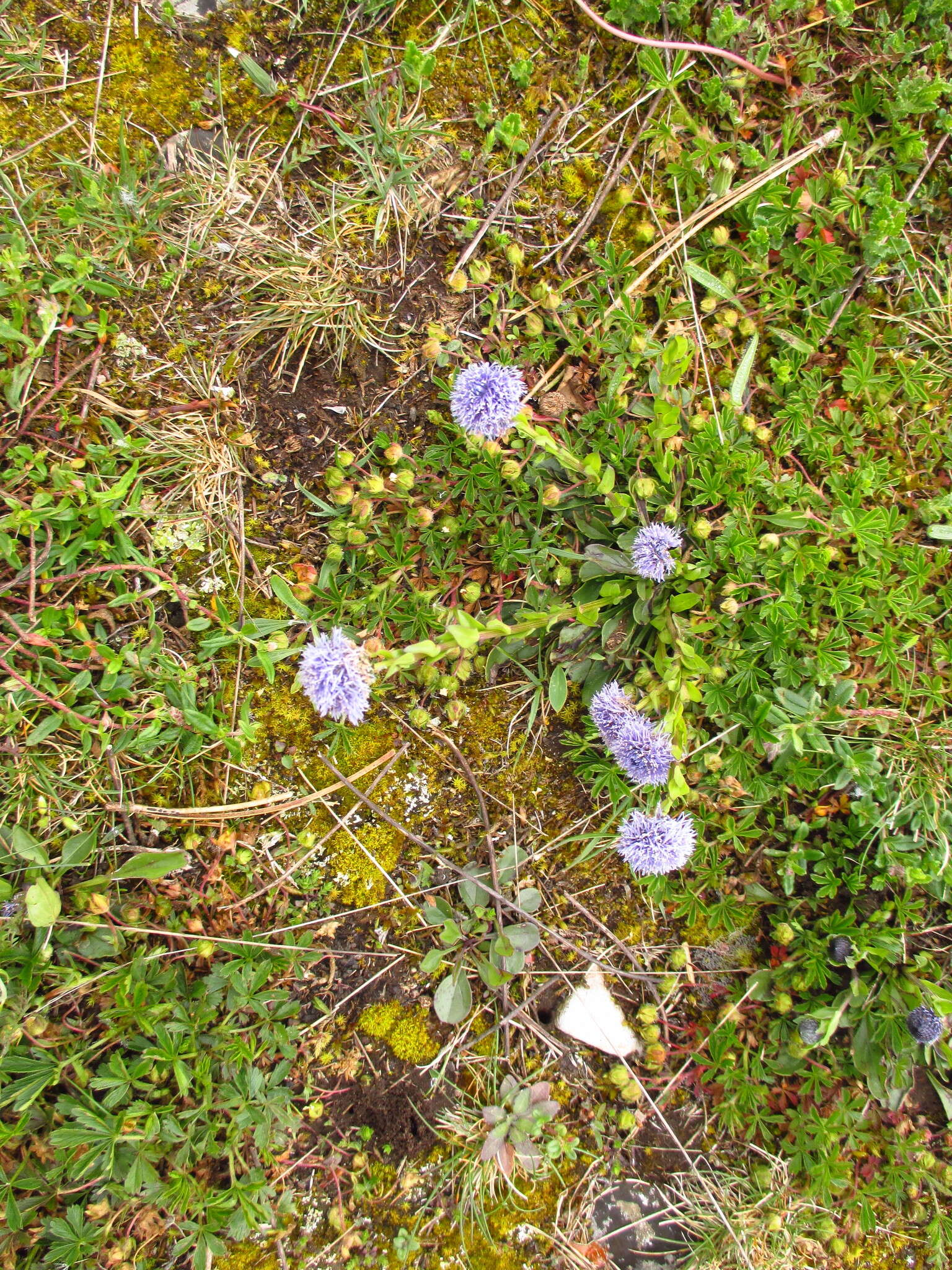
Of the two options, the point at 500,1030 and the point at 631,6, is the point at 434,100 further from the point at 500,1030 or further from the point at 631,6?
the point at 500,1030

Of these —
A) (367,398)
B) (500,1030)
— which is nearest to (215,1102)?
(500,1030)

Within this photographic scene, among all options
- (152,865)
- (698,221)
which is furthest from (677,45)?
(152,865)

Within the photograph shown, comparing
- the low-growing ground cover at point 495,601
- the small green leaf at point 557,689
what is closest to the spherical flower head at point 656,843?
the low-growing ground cover at point 495,601

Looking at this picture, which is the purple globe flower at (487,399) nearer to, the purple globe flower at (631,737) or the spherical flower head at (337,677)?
the spherical flower head at (337,677)

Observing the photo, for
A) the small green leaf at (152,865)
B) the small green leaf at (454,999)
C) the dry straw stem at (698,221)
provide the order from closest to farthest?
the small green leaf at (152,865)
the small green leaf at (454,999)
the dry straw stem at (698,221)

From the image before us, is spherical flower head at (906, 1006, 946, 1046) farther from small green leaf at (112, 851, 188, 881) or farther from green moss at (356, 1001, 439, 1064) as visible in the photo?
small green leaf at (112, 851, 188, 881)

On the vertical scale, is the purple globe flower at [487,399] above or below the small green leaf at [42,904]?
above
